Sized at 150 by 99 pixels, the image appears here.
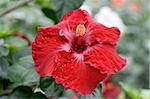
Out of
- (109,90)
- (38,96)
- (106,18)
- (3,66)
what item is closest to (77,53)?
(38,96)

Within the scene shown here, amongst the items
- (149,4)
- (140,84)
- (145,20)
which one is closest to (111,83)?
(140,84)

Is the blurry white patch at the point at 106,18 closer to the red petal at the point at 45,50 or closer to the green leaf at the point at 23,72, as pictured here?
the green leaf at the point at 23,72

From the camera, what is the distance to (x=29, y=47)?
1.27m

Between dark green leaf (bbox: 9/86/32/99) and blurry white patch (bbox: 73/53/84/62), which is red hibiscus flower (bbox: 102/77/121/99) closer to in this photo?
dark green leaf (bbox: 9/86/32/99)

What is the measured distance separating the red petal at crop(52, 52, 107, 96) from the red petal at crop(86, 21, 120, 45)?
0.08 meters

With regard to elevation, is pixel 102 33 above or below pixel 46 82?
above

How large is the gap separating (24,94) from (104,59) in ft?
0.85

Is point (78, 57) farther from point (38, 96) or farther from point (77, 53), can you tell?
point (38, 96)

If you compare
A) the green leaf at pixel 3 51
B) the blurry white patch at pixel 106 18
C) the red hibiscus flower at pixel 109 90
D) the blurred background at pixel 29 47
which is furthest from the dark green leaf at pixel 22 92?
the red hibiscus flower at pixel 109 90

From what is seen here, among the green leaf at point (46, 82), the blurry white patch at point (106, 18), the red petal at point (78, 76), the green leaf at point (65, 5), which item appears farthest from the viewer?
the blurry white patch at point (106, 18)

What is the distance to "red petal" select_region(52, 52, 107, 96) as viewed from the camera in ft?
2.79

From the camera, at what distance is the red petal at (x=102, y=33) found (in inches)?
36.0

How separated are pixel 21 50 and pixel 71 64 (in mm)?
415

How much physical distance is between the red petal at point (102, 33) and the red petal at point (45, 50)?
0.26 ft
